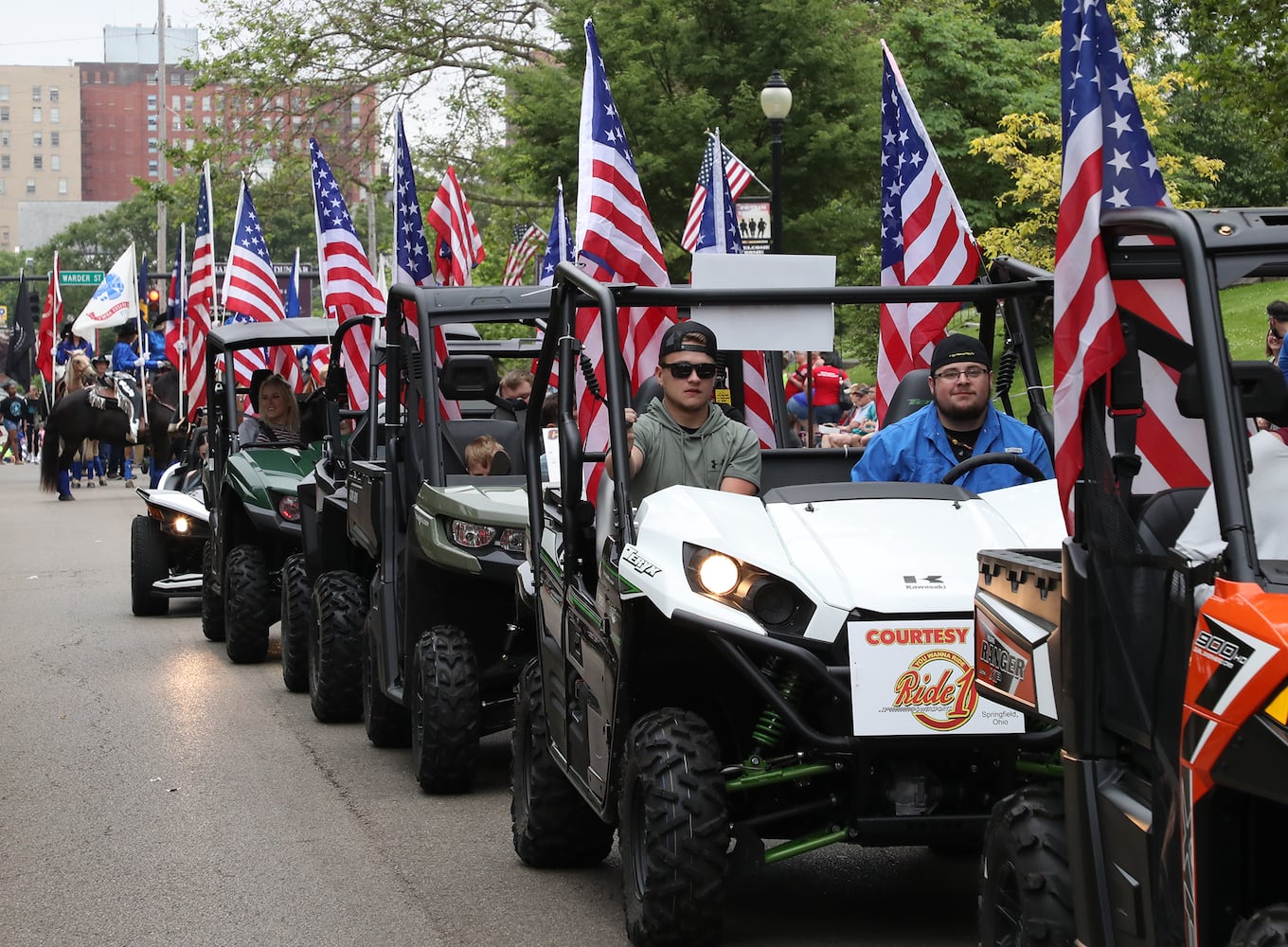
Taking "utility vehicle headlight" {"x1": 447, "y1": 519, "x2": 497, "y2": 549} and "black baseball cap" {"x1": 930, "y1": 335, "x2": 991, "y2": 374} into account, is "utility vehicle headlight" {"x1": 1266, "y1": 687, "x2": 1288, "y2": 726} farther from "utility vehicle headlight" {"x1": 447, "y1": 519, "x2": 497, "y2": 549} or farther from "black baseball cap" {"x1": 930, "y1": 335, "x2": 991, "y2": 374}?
"utility vehicle headlight" {"x1": 447, "y1": 519, "x2": 497, "y2": 549}

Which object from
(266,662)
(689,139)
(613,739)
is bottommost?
(266,662)

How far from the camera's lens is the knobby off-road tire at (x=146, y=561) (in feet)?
51.7

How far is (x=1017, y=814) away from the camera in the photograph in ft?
14.1

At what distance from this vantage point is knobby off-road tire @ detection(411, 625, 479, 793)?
840cm

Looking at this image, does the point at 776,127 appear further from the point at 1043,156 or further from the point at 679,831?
the point at 679,831

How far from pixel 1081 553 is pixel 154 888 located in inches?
160

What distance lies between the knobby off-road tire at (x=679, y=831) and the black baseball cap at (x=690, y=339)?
4.55ft

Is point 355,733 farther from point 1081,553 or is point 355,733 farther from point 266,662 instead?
point 1081,553

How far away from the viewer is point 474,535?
856 centimetres

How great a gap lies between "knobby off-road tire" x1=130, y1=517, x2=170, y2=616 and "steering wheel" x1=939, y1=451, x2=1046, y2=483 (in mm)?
10362

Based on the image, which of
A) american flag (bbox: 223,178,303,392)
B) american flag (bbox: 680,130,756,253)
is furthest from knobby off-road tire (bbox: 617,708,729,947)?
american flag (bbox: 223,178,303,392)

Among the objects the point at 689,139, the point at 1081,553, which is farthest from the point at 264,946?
the point at 689,139

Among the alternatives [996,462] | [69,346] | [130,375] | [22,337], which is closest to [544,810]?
[996,462]

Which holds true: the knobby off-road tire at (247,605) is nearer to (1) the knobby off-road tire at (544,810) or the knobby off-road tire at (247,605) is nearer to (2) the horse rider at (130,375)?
(1) the knobby off-road tire at (544,810)
